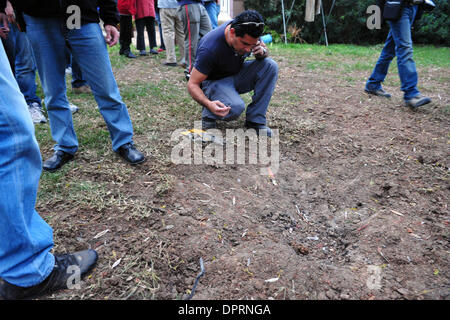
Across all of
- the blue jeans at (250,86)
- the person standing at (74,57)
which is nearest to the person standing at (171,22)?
the blue jeans at (250,86)

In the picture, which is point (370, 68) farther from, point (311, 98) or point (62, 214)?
point (62, 214)

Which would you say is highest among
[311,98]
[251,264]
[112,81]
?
[112,81]

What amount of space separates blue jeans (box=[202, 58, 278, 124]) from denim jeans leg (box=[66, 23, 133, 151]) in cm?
95

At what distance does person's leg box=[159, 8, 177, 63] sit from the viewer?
539cm

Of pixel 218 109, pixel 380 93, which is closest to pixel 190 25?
pixel 218 109

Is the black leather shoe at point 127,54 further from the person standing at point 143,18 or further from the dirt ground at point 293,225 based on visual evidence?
the dirt ground at point 293,225

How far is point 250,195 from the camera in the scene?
7.75 ft

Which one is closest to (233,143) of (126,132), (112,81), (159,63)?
(126,132)

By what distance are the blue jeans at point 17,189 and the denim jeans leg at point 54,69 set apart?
1.17 metres

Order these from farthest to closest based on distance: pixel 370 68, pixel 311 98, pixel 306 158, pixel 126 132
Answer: pixel 370 68 → pixel 311 98 → pixel 306 158 → pixel 126 132

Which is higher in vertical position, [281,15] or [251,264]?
[281,15]

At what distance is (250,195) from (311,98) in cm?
252

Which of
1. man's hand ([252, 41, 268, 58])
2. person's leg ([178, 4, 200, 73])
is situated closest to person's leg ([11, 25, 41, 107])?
person's leg ([178, 4, 200, 73])

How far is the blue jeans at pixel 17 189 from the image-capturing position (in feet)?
4.00
